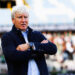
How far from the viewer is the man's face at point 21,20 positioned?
6.77ft

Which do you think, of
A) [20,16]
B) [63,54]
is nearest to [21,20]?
[20,16]

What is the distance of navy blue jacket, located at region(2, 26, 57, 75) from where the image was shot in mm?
2014

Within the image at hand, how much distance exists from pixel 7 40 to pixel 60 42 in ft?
53.3

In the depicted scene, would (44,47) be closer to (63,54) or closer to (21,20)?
(21,20)

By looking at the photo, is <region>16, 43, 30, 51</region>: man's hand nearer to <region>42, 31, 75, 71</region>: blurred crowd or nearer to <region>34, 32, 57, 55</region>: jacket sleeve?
<region>34, 32, 57, 55</region>: jacket sleeve

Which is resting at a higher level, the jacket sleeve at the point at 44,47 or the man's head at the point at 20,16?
the man's head at the point at 20,16

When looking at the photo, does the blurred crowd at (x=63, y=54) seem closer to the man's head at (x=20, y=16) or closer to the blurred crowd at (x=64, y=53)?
the blurred crowd at (x=64, y=53)

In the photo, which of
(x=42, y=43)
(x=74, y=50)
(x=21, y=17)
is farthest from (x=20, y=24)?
(x=74, y=50)

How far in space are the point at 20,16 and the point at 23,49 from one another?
201 mm

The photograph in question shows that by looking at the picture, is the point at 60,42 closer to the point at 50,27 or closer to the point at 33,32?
the point at 50,27

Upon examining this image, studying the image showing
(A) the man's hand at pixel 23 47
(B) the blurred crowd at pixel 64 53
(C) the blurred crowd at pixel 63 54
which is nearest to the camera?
(A) the man's hand at pixel 23 47

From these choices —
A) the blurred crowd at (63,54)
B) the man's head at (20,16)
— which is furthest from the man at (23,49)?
the blurred crowd at (63,54)

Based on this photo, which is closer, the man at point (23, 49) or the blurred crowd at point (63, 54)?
the man at point (23, 49)

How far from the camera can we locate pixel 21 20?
2.07m
